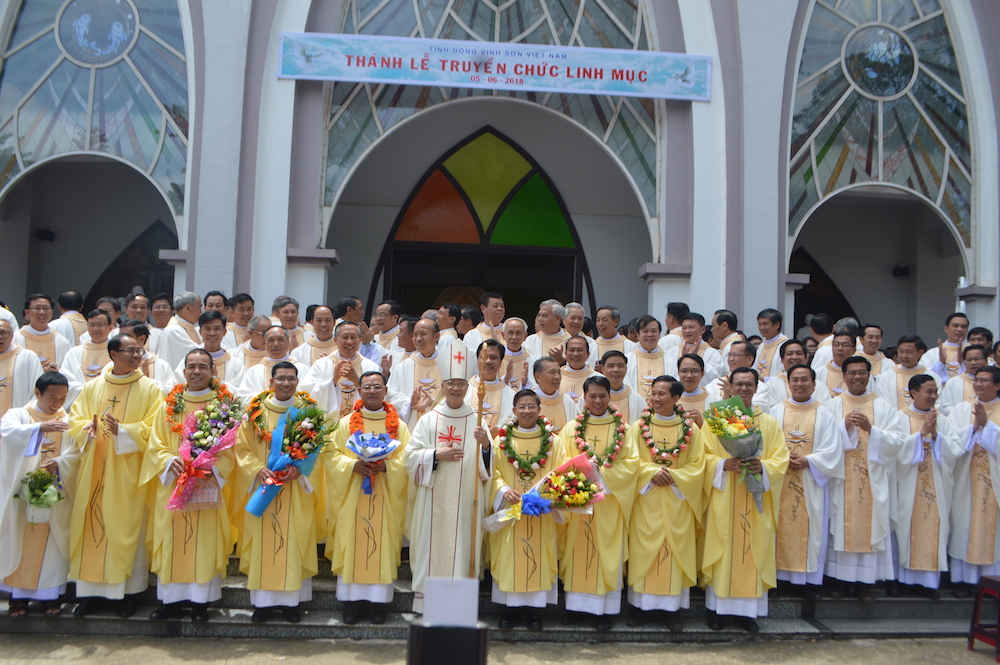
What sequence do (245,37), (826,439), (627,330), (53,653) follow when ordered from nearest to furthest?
(53,653), (826,439), (627,330), (245,37)

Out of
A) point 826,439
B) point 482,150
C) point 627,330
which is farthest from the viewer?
point 482,150

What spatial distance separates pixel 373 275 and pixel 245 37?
4333 mm

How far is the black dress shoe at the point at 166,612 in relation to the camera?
5770 millimetres

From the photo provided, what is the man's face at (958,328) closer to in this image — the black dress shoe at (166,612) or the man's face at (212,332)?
the man's face at (212,332)

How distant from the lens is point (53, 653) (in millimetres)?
5422

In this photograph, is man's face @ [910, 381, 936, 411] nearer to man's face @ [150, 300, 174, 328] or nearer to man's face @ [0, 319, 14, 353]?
man's face @ [150, 300, 174, 328]

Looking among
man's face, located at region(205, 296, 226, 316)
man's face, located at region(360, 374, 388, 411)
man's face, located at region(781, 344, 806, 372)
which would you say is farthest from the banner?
man's face, located at region(360, 374, 388, 411)

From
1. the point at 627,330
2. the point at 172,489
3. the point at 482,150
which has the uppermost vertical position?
the point at 482,150

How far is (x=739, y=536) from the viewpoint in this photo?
19.8ft

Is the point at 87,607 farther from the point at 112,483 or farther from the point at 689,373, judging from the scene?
the point at 689,373

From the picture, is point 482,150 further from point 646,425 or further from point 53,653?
point 53,653

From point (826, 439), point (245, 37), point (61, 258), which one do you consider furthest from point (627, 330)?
point (61, 258)

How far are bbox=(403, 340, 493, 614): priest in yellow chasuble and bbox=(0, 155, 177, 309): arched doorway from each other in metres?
9.65

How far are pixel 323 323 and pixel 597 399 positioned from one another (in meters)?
2.89
